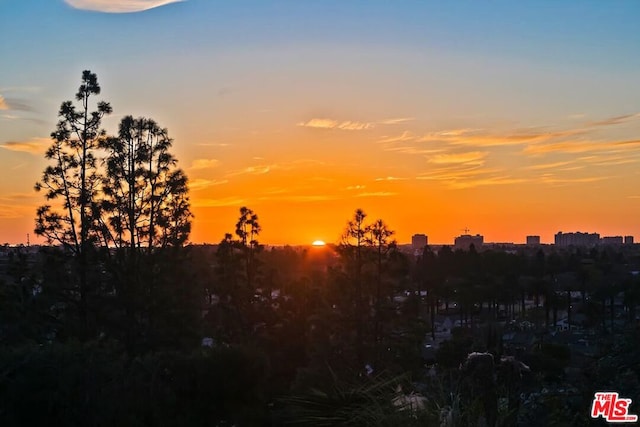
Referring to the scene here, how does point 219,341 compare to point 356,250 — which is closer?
point 219,341

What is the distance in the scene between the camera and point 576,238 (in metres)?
170

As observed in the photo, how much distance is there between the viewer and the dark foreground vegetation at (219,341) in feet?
17.9

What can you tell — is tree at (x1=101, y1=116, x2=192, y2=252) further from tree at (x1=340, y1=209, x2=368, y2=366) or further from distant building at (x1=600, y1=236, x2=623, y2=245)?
distant building at (x1=600, y1=236, x2=623, y2=245)

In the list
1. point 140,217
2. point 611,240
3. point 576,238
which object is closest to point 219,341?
point 140,217

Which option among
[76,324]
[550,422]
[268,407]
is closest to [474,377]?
[550,422]

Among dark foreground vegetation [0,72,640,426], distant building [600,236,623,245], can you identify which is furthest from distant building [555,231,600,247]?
dark foreground vegetation [0,72,640,426]

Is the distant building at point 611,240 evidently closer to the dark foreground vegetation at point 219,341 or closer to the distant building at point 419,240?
the distant building at point 419,240

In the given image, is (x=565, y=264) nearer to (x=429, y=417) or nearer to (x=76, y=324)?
(x=76, y=324)

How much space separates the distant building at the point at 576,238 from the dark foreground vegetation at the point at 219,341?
144143mm

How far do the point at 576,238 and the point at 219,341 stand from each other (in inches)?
6574

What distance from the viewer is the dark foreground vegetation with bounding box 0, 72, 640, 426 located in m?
5.45

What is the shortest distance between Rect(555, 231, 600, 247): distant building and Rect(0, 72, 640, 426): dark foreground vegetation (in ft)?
473

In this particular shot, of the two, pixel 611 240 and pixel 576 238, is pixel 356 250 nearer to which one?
pixel 576 238

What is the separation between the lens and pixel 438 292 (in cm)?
5281
